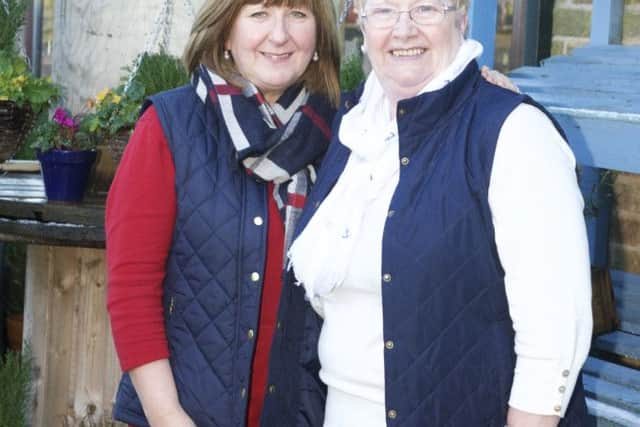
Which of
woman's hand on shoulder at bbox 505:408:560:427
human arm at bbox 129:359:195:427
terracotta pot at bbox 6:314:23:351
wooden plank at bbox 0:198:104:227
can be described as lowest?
terracotta pot at bbox 6:314:23:351

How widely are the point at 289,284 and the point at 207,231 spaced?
205 millimetres

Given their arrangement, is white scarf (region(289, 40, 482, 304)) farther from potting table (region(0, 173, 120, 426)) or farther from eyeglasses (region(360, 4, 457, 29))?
potting table (region(0, 173, 120, 426))

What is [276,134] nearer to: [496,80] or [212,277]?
[212,277]

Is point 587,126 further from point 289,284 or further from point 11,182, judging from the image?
point 11,182

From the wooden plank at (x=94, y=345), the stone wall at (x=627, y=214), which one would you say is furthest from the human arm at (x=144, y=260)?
the stone wall at (x=627, y=214)

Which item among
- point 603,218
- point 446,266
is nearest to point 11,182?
point 603,218

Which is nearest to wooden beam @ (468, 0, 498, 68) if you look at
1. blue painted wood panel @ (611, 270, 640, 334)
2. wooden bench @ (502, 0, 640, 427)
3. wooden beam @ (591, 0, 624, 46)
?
wooden bench @ (502, 0, 640, 427)

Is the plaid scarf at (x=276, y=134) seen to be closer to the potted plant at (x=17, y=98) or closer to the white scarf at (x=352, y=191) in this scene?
the white scarf at (x=352, y=191)

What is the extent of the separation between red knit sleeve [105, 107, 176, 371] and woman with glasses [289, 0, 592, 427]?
1.18ft

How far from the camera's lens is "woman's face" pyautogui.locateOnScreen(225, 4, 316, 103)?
243 cm

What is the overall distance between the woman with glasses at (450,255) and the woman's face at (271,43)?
34cm

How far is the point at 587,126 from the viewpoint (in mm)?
2711

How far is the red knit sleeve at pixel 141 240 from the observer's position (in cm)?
230

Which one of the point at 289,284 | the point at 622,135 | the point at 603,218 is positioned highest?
the point at 622,135
